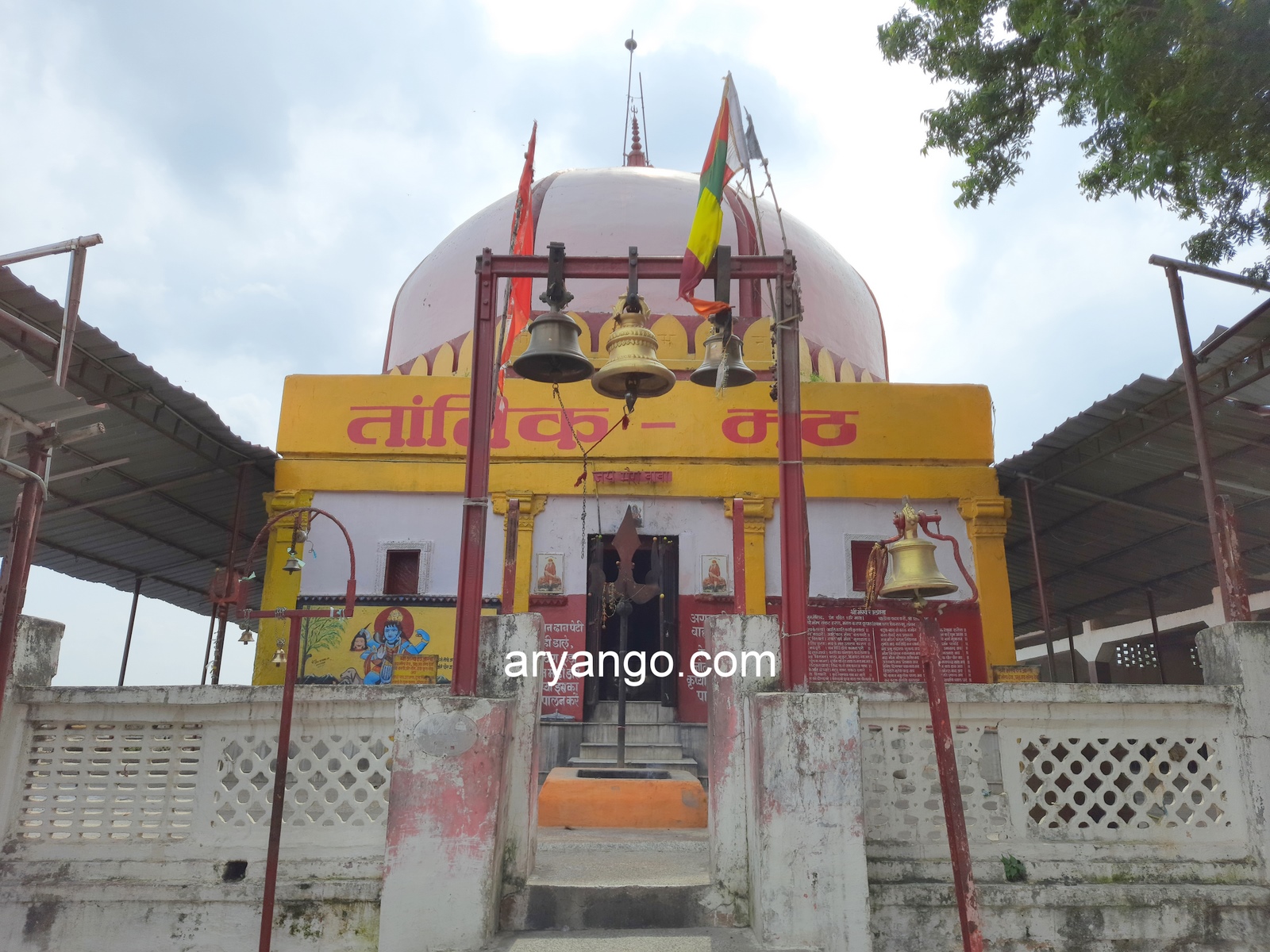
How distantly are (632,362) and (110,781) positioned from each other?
395 cm

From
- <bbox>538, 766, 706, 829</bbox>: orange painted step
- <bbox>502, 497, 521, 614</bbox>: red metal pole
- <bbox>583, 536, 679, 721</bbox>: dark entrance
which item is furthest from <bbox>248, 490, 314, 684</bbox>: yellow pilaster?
<bbox>538, 766, 706, 829</bbox>: orange painted step

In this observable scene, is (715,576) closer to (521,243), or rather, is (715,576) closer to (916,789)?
(521,243)

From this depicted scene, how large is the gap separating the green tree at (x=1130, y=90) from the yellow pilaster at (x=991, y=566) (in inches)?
174

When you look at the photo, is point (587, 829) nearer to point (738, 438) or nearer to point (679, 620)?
point (679, 620)

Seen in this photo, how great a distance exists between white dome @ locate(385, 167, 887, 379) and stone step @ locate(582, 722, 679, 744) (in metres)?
6.41

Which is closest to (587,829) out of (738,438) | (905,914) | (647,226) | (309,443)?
(905,914)

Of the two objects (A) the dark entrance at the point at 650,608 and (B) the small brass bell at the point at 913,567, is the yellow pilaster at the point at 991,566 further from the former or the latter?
(B) the small brass bell at the point at 913,567

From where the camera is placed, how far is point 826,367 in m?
14.1

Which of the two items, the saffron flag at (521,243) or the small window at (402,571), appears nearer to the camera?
the saffron flag at (521,243)

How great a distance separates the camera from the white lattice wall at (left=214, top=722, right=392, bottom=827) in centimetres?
507

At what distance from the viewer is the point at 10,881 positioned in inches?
192

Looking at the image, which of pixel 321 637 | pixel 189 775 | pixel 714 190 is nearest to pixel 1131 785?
pixel 714 190

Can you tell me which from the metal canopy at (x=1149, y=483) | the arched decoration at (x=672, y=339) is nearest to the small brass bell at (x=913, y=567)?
the metal canopy at (x=1149, y=483)

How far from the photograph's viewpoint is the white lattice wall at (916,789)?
5055 millimetres
